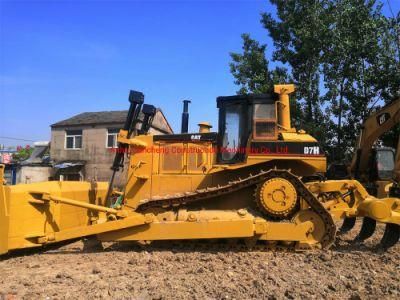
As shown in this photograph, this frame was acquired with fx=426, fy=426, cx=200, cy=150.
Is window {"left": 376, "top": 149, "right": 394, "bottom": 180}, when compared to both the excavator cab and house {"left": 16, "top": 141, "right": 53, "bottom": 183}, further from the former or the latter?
house {"left": 16, "top": 141, "right": 53, "bottom": 183}

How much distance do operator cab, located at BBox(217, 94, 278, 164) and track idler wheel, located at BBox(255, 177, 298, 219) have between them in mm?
743

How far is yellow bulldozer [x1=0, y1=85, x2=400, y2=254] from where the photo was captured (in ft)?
23.7

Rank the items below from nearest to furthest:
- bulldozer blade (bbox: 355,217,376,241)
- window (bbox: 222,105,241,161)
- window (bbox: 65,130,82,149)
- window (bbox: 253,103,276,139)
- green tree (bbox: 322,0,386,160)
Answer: window (bbox: 253,103,276,139) < window (bbox: 222,105,241,161) < bulldozer blade (bbox: 355,217,376,241) < green tree (bbox: 322,0,386,160) < window (bbox: 65,130,82,149)

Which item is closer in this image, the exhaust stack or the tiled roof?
the exhaust stack

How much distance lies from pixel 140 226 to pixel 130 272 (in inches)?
53.3

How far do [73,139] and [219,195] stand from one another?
28621 mm

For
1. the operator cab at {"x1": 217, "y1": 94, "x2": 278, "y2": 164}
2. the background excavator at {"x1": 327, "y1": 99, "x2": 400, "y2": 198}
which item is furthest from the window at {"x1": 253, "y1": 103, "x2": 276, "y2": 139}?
the background excavator at {"x1": 327, "y1": 99, "x2": 400, "y2": 198}

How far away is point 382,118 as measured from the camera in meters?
10.4

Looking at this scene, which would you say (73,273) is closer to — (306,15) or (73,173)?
(306,15)

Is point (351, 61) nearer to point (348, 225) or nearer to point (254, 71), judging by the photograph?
point (254, 71)

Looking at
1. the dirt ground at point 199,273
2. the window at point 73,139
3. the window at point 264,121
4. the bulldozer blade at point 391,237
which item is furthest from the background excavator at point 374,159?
the window at point 73,139

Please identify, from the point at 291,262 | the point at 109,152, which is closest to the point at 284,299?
the point at 291,262

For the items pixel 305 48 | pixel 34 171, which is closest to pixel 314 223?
pixel 305 48

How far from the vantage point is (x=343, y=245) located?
800cm
